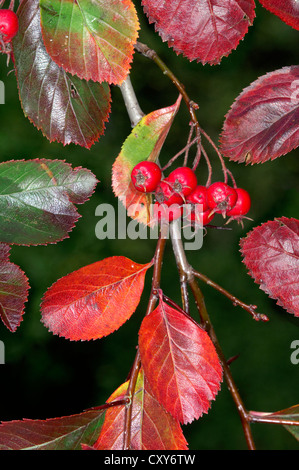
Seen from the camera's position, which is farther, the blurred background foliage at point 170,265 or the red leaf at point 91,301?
the blurred background foliage at point 170,265

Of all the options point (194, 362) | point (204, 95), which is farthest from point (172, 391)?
point (204, 95)

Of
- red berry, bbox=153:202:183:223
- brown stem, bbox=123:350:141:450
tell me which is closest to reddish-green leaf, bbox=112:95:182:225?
red berry, bbox=153:202:183:223

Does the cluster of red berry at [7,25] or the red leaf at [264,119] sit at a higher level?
the cluster of red berry at [7,25]

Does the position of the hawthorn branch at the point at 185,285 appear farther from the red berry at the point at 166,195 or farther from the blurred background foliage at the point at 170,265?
the blurred background foliage at the point at 170,265

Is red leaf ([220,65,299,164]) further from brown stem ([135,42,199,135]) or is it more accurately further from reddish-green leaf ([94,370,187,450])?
reddish-green leaf ([94,370,187,450])

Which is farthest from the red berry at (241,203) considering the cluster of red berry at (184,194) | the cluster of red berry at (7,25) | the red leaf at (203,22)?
the cluster of red berry at (7,25)

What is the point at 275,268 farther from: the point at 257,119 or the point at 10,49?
the point at 10,49
